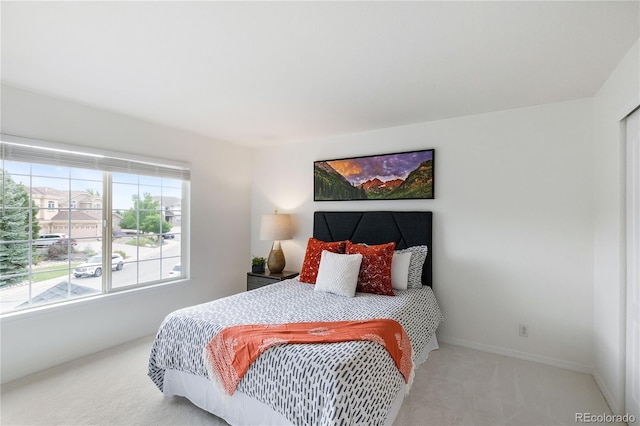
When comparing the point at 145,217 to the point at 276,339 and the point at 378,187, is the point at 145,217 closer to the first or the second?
the point at 276,339

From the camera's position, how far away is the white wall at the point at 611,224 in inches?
77.5

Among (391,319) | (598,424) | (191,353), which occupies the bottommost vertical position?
(598,424)

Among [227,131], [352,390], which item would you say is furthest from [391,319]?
[227,131]

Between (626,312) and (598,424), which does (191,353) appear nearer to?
(598,424)

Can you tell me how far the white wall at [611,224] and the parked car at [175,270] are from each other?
414 centimetres

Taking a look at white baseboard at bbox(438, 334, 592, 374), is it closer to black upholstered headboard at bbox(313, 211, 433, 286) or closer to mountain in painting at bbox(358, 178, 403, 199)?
black upholstered headboard at bbox(313, 211, 433, 286)

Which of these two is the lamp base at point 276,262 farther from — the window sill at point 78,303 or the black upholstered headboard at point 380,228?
the window sill at point 78,303

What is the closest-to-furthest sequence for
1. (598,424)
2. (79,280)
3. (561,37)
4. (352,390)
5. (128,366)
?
(352,390) → (561,37) → (598,424) → (128,366) → (79,280)

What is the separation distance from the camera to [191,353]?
196 cm

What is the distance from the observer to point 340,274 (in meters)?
2.76

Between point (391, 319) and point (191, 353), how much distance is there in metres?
1.38

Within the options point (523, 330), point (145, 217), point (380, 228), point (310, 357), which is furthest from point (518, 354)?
point (145, 217)

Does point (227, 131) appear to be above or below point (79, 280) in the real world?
above

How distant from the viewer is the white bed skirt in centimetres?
169
